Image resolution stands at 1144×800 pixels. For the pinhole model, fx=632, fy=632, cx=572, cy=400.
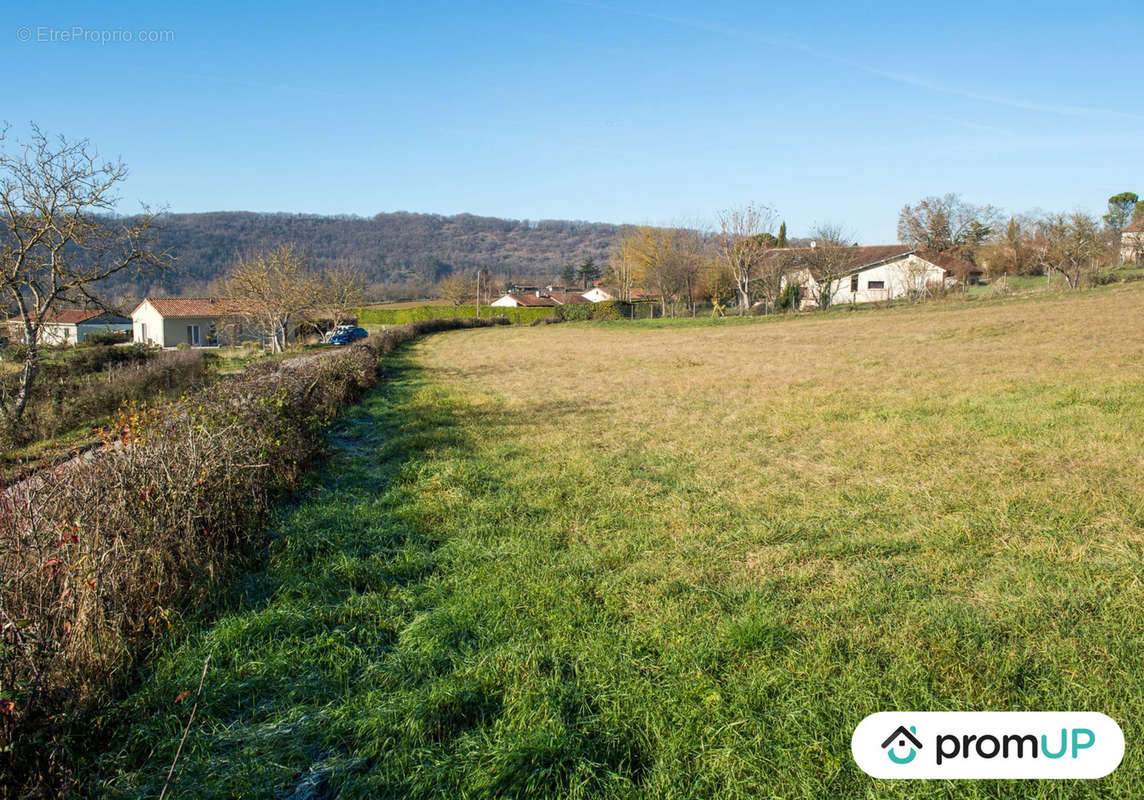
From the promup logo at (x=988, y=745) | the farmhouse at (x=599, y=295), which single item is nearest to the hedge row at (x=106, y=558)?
the promup logo at (x=988, y=745)

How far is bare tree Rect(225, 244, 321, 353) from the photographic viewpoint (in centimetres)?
2891

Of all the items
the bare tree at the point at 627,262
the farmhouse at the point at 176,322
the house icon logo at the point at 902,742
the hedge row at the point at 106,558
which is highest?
the bare tree at the point at 627,262

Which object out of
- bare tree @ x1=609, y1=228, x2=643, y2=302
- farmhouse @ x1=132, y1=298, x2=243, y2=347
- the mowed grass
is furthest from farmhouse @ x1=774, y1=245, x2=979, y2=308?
farmhouse @ x1=132, y1=298, x2=243, y2=347

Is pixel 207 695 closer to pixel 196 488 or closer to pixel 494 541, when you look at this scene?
pixel 196 488

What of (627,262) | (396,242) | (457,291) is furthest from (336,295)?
(396,242)

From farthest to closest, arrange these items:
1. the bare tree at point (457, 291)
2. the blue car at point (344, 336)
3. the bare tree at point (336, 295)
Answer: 1. the bare tree at point (457, 291)
2. the blue car at point (344, 336)
3. the bare tree at point (336, 295)

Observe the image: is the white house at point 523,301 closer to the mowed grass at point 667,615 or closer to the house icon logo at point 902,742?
the mowed grass at point 667,615

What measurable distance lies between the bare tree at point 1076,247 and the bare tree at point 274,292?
37559 millimetres

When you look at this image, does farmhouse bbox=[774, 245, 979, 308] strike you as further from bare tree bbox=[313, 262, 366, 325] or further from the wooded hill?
the wooded hill

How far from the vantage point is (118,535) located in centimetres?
320

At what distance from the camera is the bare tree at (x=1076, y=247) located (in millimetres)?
32438

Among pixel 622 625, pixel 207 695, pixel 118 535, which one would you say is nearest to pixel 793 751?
pixel 622 625

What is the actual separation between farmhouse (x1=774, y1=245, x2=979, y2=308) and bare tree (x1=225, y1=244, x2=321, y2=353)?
30269 millimetres

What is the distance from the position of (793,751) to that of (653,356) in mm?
18626
